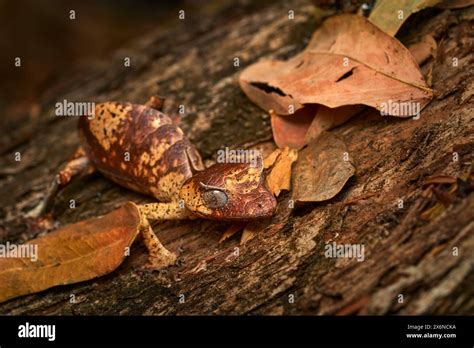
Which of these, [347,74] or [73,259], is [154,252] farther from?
[347,74]

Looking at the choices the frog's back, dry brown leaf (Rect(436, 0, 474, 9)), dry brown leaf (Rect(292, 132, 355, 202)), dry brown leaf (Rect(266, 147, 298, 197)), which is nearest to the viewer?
dry brown leaf (Rect(292, 132, 355, 202))

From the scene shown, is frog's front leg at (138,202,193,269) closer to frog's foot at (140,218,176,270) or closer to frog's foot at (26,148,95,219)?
frog's foot at (140,218,176,270)

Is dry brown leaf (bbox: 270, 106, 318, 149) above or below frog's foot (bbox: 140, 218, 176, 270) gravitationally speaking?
above

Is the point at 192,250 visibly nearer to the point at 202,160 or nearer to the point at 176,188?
the point at 176,188

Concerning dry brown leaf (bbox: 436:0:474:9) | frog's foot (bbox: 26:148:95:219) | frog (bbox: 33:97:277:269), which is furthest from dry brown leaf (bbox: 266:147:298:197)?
frog's foot (bbox: 26:148:95:219)

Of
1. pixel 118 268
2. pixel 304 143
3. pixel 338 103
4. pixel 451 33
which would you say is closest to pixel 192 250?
pixel 118 268

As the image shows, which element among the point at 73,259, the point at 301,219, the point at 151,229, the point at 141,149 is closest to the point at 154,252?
the point at 151,229
